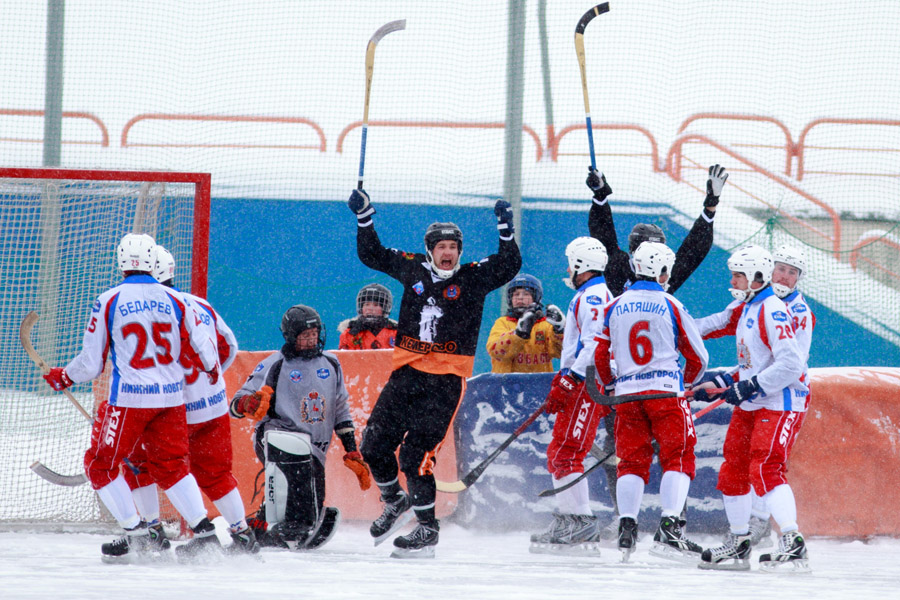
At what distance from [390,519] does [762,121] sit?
24.4ft

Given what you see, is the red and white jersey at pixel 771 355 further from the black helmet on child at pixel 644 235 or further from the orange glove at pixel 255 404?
the orange glove at pixel 255 404

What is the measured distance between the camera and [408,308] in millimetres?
5023

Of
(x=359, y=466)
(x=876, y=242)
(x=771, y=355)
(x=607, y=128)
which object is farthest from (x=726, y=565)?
(x=607, y=128)

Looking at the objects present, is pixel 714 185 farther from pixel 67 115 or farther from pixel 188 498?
pixel 67 115

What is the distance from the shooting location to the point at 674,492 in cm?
477

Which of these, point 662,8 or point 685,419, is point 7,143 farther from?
point 685,419

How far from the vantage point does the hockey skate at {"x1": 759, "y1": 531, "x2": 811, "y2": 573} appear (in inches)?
183

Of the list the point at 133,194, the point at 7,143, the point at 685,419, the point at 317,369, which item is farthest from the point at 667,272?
the point at 7,143

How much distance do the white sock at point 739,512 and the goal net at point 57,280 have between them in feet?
10.4

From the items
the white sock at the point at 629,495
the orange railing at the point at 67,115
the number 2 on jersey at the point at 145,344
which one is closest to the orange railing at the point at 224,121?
the orange railing at the point at 67,115

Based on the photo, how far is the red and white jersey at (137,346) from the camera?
4.54 meters

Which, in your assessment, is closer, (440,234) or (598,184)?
(440,234)

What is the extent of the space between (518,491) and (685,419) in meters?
1.29

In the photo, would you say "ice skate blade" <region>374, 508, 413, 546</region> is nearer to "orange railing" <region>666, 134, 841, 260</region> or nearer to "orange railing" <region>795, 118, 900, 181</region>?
"orange railing" <region>666, 134, 841, 260</region>
